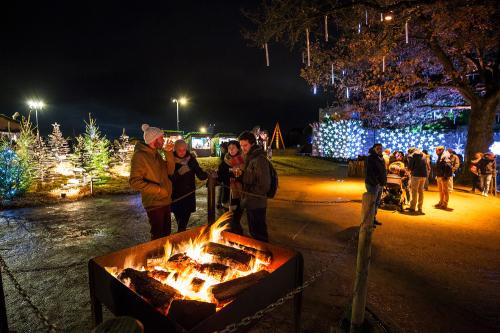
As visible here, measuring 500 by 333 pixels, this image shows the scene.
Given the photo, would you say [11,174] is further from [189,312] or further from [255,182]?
[189,312]

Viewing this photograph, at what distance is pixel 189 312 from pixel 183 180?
3.09 m

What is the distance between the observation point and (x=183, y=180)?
4.78m

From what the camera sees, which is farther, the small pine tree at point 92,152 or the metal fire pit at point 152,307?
the small pine tree at point 92,152

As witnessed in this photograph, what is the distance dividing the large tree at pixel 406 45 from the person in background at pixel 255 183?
488 cm

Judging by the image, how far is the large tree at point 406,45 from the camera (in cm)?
746

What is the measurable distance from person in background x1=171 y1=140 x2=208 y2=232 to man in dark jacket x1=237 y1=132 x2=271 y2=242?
97cm

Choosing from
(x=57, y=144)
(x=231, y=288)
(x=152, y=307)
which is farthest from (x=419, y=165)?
(x=57, y=144)

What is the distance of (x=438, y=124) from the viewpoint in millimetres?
23062

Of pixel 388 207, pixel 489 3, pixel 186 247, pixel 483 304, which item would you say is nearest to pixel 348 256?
pixel 483 304

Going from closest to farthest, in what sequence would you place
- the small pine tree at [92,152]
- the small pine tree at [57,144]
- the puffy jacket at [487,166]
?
the puffy jacket at [487,166] < the small pine tree at [92,152] < the small pine tree at [57,144]

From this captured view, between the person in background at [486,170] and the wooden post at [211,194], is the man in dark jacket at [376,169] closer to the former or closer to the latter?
the wooden post at [211,194]

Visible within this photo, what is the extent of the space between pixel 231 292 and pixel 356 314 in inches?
58.9

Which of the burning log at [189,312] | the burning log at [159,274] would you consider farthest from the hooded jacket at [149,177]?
the burning log at [189,312]

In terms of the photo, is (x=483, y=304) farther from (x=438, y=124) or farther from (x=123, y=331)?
(x=438, y=124)
